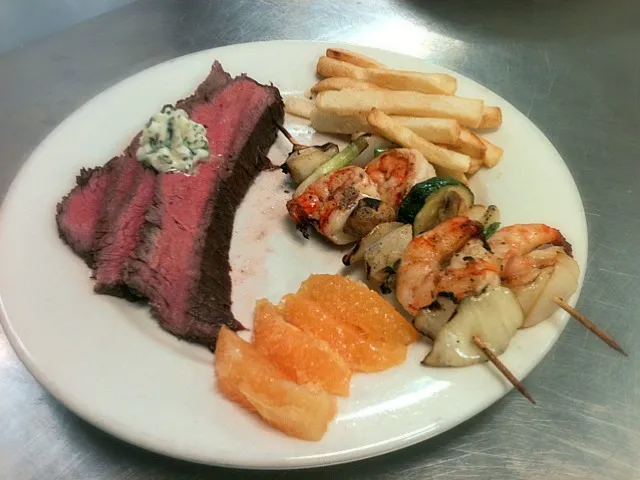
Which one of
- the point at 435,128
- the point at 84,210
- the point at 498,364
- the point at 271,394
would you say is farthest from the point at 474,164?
the point at 84,210

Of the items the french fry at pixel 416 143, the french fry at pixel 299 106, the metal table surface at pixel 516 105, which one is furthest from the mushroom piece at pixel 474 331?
the french fry at pixel 299 106

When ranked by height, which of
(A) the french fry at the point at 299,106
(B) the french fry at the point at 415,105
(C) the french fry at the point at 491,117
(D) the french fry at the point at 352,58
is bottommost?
(A) the french fry at the point at 299,106

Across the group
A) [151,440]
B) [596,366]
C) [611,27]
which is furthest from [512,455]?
[611,27]

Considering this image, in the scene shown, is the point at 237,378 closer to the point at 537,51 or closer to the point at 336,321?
the point at 336,321

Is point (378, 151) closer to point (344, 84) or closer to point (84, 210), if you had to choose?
point (344, 84)

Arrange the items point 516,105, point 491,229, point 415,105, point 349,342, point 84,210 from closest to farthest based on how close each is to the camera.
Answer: point 349,342, point 491,229, point 84,210, point 415,105, point 516,105

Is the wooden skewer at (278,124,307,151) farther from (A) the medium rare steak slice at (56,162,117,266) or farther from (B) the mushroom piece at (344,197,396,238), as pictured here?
(A) the medium rare steak slice at (56,162,117,266)

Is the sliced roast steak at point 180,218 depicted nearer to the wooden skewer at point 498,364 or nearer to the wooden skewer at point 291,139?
the wooden skewer at point 291,139
